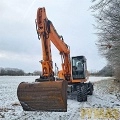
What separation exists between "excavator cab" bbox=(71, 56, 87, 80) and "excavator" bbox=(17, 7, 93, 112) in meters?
0.16

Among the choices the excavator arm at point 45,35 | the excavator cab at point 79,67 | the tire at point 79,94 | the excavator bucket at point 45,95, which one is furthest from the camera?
the excavator cab at point 79,67

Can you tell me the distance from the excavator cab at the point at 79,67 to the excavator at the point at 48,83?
0.53ft

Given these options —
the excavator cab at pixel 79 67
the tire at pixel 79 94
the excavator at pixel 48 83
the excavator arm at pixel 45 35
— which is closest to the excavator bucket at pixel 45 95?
the excavator at pixel 48 83

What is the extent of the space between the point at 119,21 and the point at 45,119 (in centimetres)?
774

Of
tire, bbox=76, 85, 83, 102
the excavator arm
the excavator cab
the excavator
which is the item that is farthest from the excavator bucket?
the excavator cab

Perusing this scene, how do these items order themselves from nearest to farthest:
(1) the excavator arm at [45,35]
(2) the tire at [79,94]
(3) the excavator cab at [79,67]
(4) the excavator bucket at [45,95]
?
(4) the excavator bucket at [45,95], (1) the excavator arm at [45,35], (2) the tire at [79,94], (3) the excavator cab at [79,67]

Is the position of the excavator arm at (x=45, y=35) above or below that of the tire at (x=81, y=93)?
above

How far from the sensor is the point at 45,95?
1005 cm

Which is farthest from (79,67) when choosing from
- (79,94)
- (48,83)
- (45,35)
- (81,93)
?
(48,83)

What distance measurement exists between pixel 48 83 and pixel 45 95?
1.48 feet

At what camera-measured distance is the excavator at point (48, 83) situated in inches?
390

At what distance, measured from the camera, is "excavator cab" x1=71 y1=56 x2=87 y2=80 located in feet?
62.6

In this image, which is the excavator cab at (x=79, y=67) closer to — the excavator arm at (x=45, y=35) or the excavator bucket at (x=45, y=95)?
the excavator arm at (x=45, y=35)

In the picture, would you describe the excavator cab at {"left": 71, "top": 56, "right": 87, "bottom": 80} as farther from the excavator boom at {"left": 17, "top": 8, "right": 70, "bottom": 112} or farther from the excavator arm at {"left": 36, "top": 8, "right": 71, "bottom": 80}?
the excavator boom at {"left": 17, "top": 8, "right": 70, "bottom": 112}
